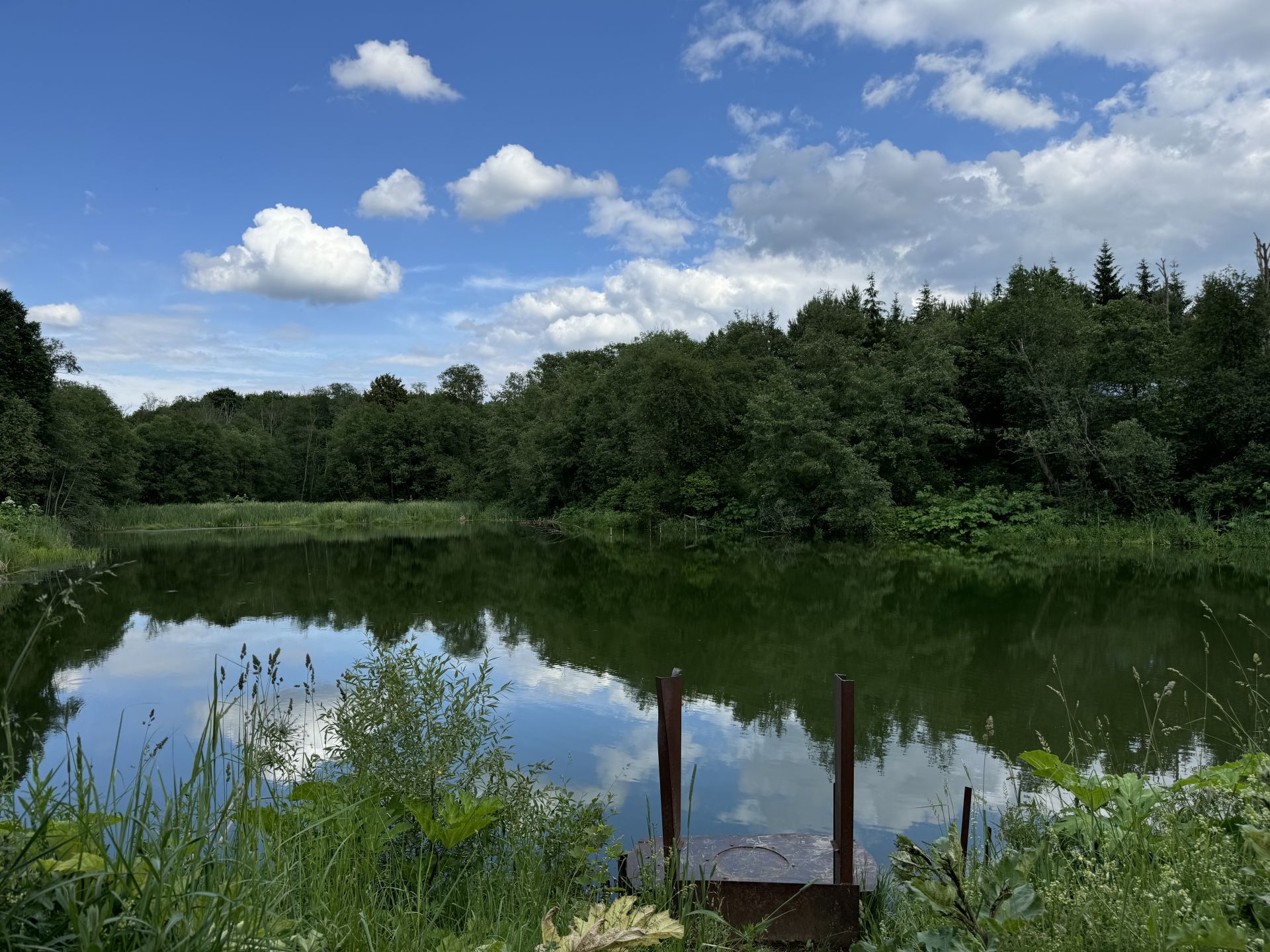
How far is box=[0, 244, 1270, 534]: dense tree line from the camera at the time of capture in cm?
1947

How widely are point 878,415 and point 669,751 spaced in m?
20.6

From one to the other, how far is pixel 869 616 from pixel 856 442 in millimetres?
12647

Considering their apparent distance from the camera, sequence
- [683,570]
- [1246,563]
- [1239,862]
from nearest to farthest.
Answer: [1239,862] → [1246,563] → [683,570]

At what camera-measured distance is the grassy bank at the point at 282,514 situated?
102ft

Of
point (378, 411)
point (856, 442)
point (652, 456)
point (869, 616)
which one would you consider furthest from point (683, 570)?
point (378, 411)

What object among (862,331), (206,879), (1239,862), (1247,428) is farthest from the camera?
(862,331)

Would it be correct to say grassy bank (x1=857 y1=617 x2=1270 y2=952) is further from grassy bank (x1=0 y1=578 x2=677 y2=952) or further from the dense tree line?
the dense tree line

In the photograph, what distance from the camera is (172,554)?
2058 centimetres

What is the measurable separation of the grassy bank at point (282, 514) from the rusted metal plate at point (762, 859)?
3116cm

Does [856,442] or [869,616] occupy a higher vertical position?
[856,442]

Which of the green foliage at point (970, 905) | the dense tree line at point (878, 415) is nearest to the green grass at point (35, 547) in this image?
the dense tree line at point (878, 415)

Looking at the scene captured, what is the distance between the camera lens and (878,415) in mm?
22172

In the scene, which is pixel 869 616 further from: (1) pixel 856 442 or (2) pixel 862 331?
(2) pixel 862 331

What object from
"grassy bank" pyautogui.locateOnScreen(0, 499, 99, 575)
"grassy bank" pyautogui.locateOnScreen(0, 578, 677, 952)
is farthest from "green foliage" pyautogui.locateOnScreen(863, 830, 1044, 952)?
"grassy bank" pyautogui.locateOnScreen(0, 499, 99, 575)
